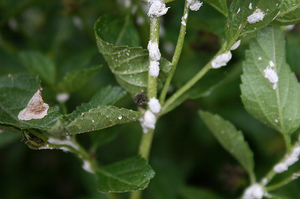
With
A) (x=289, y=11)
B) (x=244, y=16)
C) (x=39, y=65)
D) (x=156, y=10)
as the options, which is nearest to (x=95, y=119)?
(x=156, y=10)

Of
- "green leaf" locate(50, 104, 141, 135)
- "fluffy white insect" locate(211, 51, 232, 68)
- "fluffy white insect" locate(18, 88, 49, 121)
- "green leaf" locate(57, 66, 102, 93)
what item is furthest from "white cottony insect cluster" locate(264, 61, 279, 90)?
"fluffy white insect" locate(18, 88, 49, 121)

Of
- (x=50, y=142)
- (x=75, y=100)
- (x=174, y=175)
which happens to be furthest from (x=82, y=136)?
(x=50, y=142)

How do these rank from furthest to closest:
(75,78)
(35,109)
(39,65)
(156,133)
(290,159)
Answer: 1. (156,133)
2. (39,65)
3. (75,78)
4. (290,159)
5. (35,109)

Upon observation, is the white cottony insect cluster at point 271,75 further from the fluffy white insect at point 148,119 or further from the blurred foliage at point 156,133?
the blurred foliage at point 156,133

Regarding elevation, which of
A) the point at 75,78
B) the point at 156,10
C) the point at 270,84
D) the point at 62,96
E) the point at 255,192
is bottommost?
the point at 255,192

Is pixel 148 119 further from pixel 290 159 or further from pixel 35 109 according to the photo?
pixel 290 159

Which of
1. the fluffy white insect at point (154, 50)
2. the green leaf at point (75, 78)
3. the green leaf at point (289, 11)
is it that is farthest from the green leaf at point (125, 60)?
the green leaf at point (289, 11)
